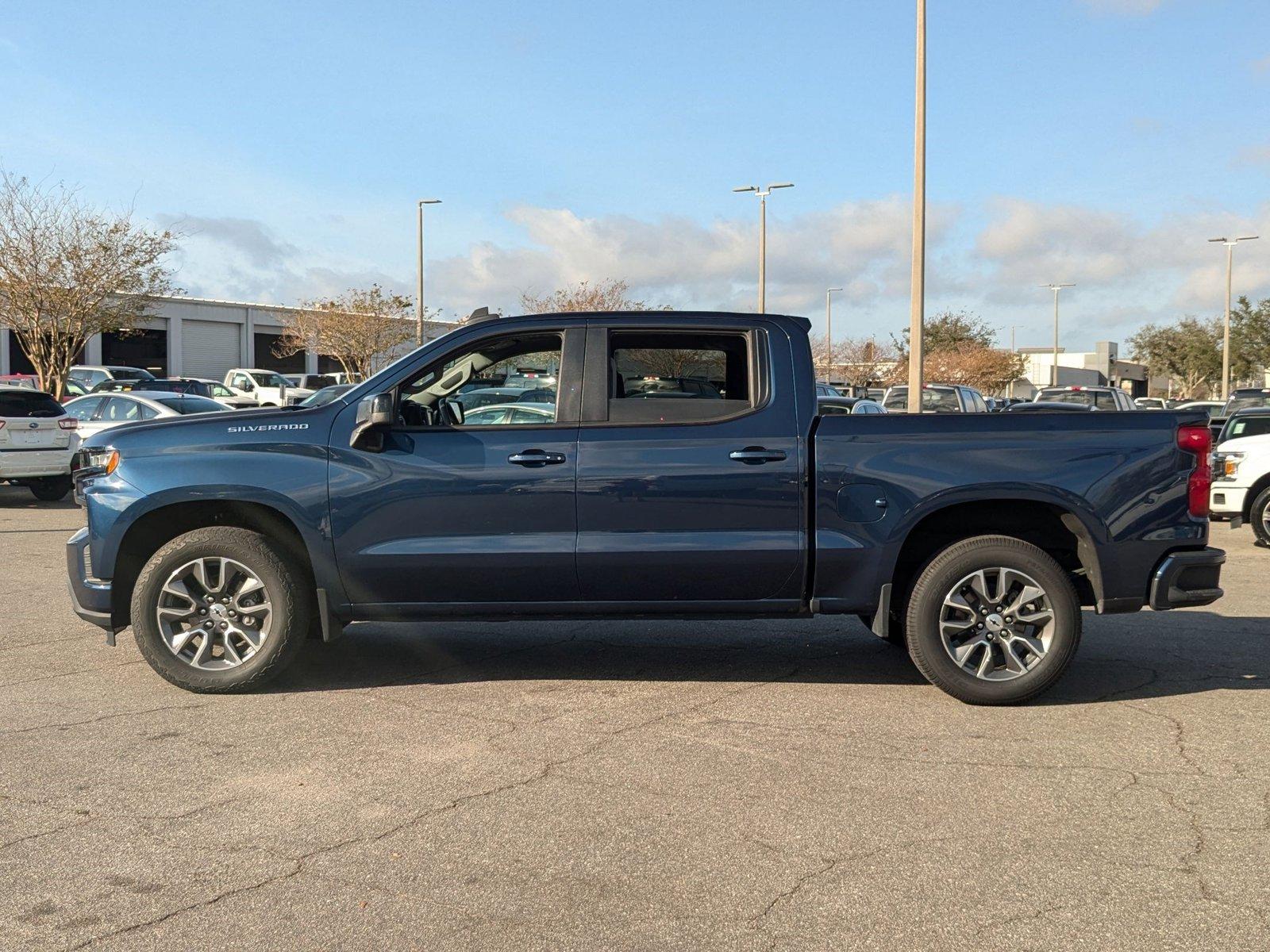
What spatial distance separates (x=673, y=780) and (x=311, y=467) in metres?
2.51

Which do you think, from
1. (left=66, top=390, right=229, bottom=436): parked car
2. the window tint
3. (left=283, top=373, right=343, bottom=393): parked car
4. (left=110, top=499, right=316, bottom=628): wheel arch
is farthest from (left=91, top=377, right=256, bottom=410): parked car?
(left=110, top=499, right=316, bottom=628): wheel arch

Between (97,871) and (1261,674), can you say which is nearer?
(97,871)

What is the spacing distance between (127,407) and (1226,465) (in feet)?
49.4

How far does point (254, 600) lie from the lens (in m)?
6.19

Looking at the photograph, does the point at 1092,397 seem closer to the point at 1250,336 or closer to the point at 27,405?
the point at 27,405

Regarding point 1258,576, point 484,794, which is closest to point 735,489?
point 484,794

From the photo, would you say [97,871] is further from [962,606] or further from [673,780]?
[962,606]

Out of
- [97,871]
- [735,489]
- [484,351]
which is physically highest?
[484,351]

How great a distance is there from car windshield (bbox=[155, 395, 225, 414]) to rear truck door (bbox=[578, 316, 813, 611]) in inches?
492

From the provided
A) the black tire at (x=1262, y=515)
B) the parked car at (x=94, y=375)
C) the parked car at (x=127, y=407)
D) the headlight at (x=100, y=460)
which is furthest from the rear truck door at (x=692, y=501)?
the parked car at (x=94, y=375)

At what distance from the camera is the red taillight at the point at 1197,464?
603cm

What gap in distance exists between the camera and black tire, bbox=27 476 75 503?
17236 millimetres

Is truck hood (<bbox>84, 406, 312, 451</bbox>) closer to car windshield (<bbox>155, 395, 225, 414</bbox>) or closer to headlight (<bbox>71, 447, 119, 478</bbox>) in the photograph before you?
headlight (<bbox>71, 447, 119, 478</bbox>)

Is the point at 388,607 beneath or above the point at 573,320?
beneath
